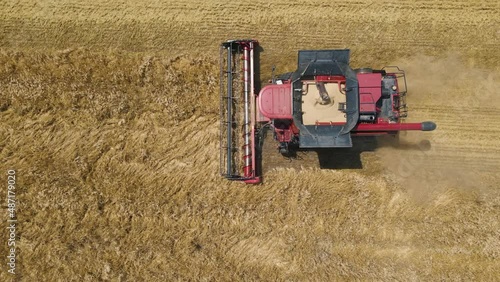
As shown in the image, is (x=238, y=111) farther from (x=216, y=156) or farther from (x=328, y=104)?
(x=328, y=104)

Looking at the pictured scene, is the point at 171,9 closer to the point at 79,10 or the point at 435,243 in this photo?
the point at 79,10

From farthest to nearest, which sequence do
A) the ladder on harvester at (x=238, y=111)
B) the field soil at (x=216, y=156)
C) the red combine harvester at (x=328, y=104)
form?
the ladder on harvester at (x=238, y=111) < the field soil at (x=216, y=156) < the red combine harvester at (x=328, y=104)

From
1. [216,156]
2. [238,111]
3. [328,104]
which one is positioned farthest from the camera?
[238,111]

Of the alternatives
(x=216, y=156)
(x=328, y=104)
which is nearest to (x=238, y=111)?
(x=216, y=156)

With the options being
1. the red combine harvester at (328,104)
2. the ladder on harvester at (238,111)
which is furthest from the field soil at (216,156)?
the red combine harvester at (328,104)

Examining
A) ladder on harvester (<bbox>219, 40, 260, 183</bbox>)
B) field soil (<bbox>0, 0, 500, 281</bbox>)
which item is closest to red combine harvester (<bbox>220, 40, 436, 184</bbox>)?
ladder on harvester (<bbox>219, 40, 260, 183</bbox>)

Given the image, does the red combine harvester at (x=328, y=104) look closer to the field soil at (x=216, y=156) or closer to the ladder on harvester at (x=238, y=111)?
the ladder on harvester at (x=238, y=111)

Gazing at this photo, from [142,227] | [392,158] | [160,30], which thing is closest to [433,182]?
[392,158]

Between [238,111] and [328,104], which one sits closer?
[328,104]
